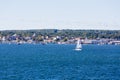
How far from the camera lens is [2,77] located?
77625 mm

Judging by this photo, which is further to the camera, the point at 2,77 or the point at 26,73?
the point at 26,73

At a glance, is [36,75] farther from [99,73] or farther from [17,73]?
[99,73]

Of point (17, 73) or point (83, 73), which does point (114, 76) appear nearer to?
point (83, 73)

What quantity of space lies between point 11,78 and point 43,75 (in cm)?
713

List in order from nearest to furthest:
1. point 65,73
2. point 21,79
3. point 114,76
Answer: point 21,79 → point 114,76 → point 65,73

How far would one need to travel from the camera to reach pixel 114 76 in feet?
263

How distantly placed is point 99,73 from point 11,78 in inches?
694

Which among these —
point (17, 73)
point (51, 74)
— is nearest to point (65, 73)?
point (51, 74)

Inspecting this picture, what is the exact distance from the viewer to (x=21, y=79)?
74938 mm

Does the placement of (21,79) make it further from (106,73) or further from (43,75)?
(106,73)

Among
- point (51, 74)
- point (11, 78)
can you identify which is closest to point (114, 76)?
point (51, 74)

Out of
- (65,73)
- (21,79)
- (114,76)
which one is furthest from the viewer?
(65,73)

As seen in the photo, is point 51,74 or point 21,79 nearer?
point 21,79

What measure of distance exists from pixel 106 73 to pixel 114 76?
556 centimetres
